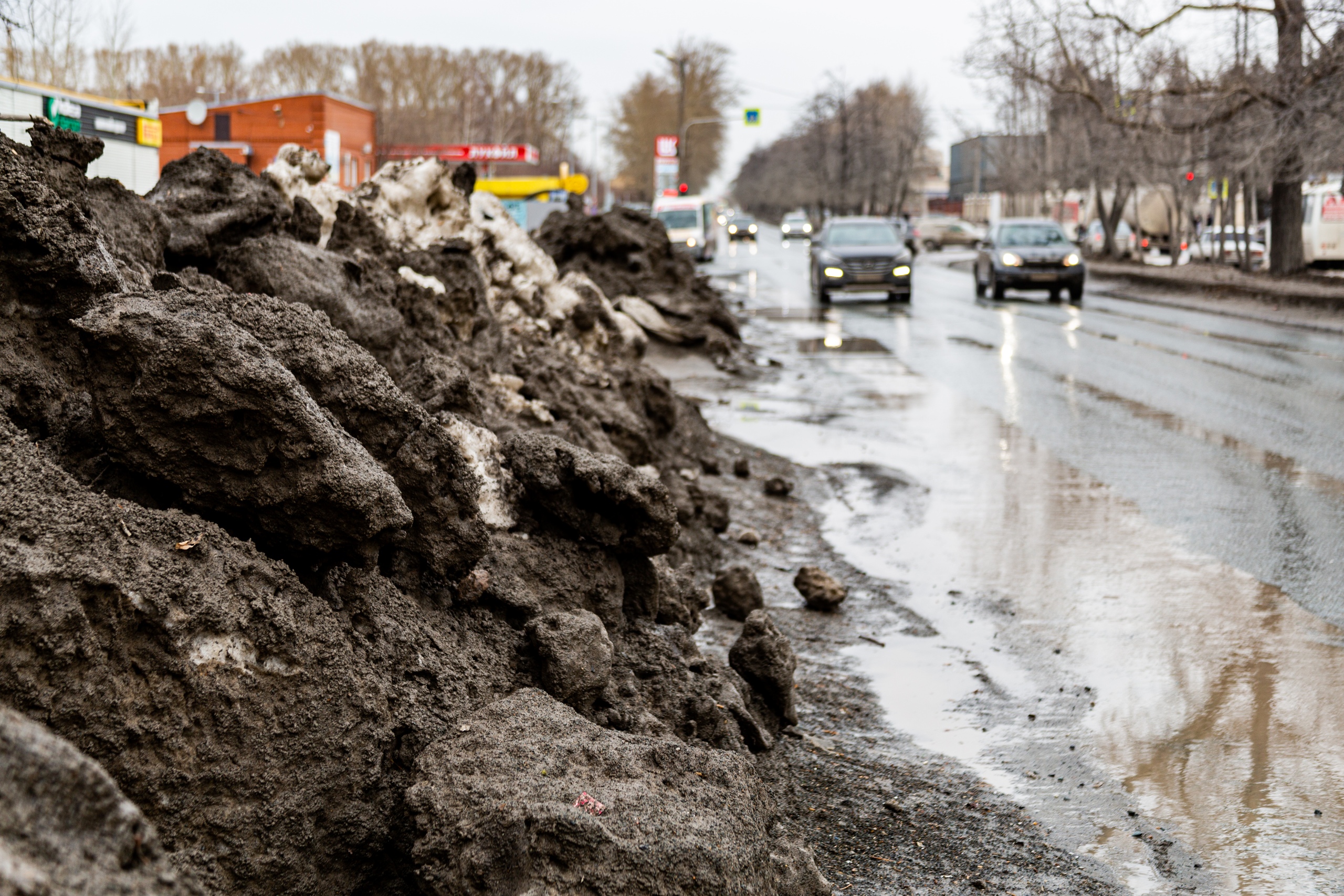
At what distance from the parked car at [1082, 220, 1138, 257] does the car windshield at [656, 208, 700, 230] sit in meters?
16.9

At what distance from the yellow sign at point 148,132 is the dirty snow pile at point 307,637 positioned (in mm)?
8415

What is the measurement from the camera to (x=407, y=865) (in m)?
2.62

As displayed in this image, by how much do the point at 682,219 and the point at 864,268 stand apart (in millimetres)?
15927

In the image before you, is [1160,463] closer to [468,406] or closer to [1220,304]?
[468,406]

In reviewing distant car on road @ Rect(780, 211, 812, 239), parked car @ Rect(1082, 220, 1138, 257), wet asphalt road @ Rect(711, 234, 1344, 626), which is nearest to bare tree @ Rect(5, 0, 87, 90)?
wet asphalt road @ Rect(711, 234, 1344, 626)

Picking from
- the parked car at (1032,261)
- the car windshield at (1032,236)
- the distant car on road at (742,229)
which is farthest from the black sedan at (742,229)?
the parked car at (1032,261)

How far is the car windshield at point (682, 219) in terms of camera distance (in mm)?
40125

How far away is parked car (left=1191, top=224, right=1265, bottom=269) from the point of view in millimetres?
33531

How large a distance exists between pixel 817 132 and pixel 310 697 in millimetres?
96343

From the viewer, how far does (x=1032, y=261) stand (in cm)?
2623

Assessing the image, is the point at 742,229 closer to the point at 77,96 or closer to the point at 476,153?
the point at 476,153

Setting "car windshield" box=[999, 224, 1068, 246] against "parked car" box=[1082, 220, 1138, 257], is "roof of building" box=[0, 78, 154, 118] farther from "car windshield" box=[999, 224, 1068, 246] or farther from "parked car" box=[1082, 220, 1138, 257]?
"parked car" box=[1082, 220, 1138, 257]

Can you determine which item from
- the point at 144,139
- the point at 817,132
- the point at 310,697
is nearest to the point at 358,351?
the point at 310,697

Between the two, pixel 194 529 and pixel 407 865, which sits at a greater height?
pixel 194 529
